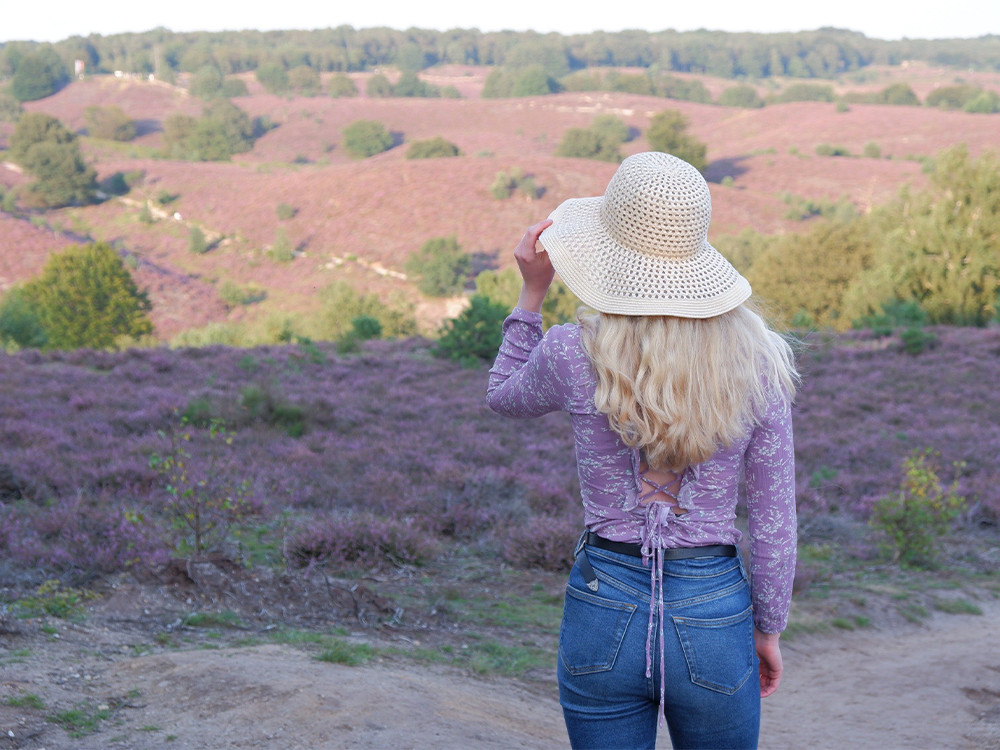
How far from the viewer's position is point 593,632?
67.8 inches

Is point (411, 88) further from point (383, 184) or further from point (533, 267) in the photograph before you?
point (533, 267)

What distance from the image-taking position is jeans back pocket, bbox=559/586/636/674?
1.70 m

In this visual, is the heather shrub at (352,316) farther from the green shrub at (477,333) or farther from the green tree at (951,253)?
the green tree at (951,253)

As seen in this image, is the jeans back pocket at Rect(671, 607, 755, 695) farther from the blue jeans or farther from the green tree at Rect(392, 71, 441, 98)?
the green tree at Rect(392, 71, 441, 98)

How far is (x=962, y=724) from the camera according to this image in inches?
163

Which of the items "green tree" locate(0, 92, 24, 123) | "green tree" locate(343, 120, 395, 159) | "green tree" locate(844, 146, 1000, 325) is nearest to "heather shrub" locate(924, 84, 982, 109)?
"green tree" locate(343, 120, 395, 159)

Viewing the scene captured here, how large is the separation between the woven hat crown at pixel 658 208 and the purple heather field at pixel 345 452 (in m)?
1.70

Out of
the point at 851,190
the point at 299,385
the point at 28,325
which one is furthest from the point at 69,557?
the point at 851,190

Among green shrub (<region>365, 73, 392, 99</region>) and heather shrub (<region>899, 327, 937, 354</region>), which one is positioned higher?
green shrub (<region>365, 73, 392, 99</region>)

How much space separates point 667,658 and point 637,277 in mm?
739

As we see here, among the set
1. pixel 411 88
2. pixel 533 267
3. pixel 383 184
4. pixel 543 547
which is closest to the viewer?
pixel 533 267

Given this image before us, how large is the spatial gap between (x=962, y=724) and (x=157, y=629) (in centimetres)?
393

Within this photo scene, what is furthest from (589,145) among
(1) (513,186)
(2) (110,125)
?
(2) (110,125)

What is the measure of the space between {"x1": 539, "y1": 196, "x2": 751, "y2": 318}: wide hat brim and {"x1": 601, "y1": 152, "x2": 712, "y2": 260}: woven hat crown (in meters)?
0.02
